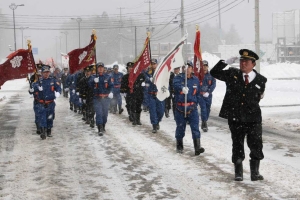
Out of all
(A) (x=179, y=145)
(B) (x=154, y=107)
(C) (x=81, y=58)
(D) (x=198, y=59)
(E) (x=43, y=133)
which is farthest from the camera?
(C) (x=81, y=58)

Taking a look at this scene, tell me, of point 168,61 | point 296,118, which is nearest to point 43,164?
point 168,61

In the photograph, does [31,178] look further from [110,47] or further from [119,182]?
[110,47]

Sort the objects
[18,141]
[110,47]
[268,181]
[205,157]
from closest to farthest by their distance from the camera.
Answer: [268,181] → [205,157] → [18,141] → [110,47]

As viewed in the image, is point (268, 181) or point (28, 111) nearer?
point (268, 181)

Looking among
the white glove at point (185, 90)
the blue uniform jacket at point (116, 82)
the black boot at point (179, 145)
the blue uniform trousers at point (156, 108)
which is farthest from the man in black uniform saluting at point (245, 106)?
the blue uniform jacket at point (116, 82)

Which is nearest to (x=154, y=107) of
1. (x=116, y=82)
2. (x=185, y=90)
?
(x=185, y=90)

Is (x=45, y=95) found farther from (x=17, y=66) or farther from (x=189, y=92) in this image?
(x=189, y=92)

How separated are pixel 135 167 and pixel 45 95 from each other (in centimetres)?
485

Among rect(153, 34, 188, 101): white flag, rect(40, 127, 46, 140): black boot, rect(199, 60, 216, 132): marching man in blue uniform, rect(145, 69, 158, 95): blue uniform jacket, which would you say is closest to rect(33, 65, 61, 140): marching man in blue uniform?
rect(40, 127, 46, 140): black boot

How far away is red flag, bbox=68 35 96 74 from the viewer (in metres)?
14.8

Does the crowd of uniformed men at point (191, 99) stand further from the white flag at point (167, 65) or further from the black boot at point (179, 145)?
the white flag at point (167, 65)

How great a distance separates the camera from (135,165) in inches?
352

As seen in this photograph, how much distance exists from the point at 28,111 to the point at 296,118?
36.3 ft

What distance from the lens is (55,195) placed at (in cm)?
698
